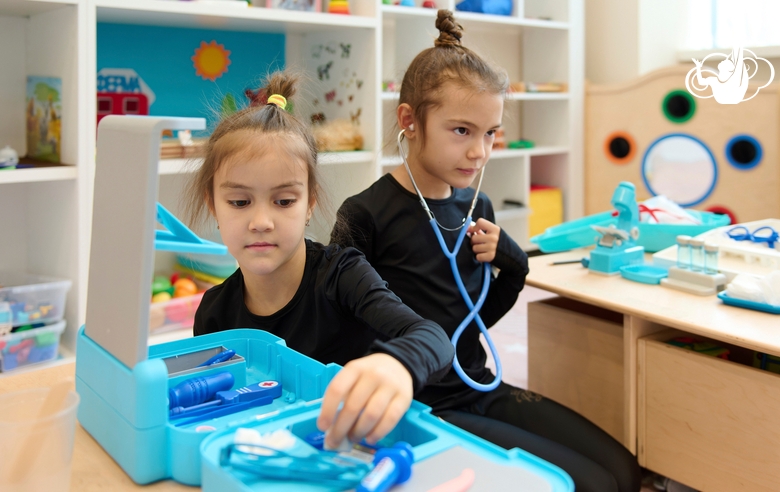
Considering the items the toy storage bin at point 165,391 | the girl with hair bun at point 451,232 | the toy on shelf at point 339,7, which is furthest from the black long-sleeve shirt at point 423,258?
the toy on shelf at point 339,7

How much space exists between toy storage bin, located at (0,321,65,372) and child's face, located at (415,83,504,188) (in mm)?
1194

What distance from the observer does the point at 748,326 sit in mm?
1229

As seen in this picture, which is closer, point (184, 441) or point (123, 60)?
point (184, 441)

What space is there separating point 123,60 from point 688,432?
1.89 meters

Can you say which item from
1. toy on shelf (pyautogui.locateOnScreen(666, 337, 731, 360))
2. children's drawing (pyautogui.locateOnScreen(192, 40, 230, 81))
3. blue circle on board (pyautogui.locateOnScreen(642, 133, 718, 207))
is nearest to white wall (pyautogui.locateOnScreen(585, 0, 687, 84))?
blue circle on board (pyautogui.locateOnScreen(642, 133, 718, 207))

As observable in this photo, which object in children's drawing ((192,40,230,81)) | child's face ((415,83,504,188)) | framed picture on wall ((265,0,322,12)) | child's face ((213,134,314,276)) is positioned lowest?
child's face ((213,134,314,276))

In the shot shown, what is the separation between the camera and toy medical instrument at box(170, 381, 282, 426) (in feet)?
2.28

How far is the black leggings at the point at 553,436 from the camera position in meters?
1.16

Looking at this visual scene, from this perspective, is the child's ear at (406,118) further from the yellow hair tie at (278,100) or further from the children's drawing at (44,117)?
the children's drawing at (44,117)

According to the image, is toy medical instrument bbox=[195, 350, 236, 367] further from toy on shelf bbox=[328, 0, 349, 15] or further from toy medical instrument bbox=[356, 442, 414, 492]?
toy on shelf bbox=[328, 0, 349, 15]

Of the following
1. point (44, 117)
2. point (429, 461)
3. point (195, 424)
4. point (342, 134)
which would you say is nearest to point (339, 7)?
point (342, 134)

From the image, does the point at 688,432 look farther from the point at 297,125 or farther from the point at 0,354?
Result: the point at 0,354

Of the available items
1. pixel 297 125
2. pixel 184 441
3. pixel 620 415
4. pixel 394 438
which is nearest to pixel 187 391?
pixel 184 441

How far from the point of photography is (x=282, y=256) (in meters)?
0.95
